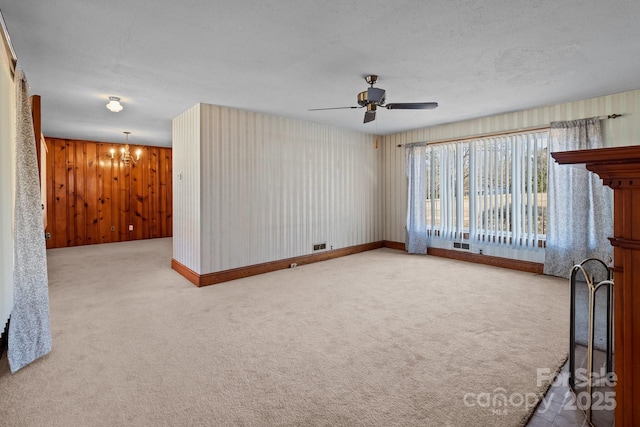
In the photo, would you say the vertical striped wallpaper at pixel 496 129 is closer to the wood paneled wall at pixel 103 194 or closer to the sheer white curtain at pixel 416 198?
the sheer white curtain at pixel 416 198

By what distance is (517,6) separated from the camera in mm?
2041

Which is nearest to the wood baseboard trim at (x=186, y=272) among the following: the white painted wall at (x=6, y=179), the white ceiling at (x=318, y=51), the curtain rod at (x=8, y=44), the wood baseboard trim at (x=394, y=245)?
the white painted wall at (x=6, y=179)

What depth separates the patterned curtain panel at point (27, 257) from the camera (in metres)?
2.24

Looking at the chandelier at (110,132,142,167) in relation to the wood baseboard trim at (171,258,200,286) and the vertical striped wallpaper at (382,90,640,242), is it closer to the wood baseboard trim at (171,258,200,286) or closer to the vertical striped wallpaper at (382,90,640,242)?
the wood baseboard trim at (171,258,200,286)

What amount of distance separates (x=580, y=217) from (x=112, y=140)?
346 inches

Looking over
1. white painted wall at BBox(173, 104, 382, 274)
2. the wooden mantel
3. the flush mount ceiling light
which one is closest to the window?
white painted wall at BBox(173, 104, 382, 274)

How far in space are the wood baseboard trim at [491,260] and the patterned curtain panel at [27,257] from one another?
5.50 metres

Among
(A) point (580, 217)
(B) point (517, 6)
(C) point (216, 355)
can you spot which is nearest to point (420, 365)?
(C) point (216, 355)

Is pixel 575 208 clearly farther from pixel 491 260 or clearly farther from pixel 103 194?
pixel 103 194

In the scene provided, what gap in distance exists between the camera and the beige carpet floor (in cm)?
179

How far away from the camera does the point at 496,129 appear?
500cm

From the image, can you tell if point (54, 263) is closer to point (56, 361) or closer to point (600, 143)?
point (56, 361)

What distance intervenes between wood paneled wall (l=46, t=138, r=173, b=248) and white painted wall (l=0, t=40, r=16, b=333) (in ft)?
16.4

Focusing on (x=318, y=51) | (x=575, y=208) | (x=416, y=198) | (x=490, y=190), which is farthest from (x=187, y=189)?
(x=575, y=208)
